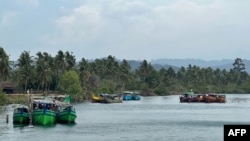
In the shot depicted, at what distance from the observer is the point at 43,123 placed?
7712 centimetres

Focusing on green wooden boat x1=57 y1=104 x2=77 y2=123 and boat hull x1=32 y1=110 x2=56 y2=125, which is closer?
boat hull x1=32 y1=110 x2=56 y2=125

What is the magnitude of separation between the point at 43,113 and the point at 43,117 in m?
0.77

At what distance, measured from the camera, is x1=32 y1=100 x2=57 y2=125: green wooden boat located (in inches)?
3046

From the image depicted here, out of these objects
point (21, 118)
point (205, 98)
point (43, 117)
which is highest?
point (205, 98)

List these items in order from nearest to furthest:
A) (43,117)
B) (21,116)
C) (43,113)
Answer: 1. (43,117)
2. (43,113)
3. (21,116)

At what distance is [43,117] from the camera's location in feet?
253

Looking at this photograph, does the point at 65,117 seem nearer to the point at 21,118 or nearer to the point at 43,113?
the point at 43,113

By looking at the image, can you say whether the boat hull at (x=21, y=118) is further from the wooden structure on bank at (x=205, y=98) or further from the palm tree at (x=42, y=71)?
the wooden structure on bank at (x=205, y=98)

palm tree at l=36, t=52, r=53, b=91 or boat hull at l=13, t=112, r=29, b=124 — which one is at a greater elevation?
palm tree at l=36, t=52, r=53, b=91

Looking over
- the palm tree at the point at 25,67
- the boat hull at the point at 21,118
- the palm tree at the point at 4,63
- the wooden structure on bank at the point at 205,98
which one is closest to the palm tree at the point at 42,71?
the palm tree at the point at 25,67

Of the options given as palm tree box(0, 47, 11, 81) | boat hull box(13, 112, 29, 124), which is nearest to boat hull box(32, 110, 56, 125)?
boat hull box(13, 112, 29, 124)

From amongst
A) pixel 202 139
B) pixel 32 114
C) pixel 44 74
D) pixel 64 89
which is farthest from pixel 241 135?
pixel 64 89

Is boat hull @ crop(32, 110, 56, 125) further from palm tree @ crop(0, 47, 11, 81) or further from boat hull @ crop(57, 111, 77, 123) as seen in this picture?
palm tree @ crop(0, 47, 11, 81)

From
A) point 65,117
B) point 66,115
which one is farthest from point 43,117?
point 66,115
